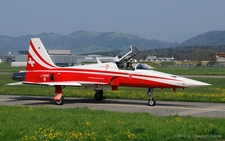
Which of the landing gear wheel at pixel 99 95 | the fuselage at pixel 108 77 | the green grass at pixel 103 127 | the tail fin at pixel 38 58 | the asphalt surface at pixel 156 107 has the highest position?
the tail fin at pixel 38 58

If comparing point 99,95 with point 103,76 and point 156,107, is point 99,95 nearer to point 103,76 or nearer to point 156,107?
point 103,76

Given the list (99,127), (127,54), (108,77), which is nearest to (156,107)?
(108,77)

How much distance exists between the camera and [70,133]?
11.7m

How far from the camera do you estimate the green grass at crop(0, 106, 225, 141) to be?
11414mm

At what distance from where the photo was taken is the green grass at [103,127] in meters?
11.4

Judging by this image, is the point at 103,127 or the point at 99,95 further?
the point at 99,95

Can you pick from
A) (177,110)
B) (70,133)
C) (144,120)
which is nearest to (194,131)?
(144,120)

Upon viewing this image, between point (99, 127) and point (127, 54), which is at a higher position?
point (127, 54)

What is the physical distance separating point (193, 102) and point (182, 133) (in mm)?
11371

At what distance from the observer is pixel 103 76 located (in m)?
22.6

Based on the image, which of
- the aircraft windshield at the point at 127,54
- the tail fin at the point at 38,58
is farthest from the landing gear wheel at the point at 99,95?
the tail fin at the point at 38,58

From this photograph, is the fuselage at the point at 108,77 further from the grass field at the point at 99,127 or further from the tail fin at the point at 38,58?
the grass field at the point at 99,127

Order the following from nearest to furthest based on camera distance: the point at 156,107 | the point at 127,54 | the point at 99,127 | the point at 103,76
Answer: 1. the point at 99,127
2. the point at 156,107
3. the point at 103,76
4. the point at 127,54

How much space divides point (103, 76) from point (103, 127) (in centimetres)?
1015
